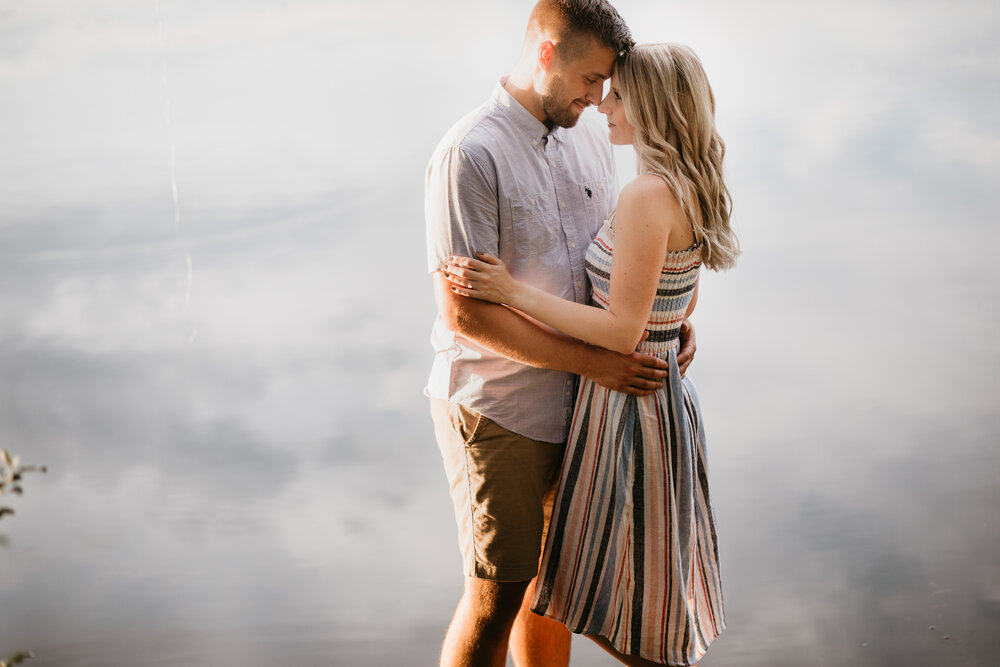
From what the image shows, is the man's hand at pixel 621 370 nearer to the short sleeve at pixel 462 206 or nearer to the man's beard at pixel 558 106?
the short sleeve at pixel 462 206

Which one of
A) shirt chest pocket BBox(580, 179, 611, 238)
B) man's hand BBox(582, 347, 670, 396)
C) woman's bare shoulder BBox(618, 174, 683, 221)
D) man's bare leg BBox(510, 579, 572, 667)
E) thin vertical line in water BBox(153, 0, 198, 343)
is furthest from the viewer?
thin vertical line in water BBox(153, 0, 198, 343)

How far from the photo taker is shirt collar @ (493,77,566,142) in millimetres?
1727

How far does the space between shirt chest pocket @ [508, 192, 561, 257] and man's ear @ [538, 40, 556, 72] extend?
0.25 m

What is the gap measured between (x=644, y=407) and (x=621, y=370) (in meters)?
0.09

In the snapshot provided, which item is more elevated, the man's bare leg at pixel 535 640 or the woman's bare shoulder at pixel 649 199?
the woman's bare shoulder at pixel 649 199

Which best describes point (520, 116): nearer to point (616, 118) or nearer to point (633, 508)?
point (616, 118)

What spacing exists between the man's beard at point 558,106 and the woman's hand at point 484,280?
1.10ft

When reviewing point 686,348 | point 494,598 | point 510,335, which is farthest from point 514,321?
point 494,598

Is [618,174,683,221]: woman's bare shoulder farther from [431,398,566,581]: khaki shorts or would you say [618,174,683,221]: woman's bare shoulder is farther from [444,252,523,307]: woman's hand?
[431,398,566,581]: khaki shorts

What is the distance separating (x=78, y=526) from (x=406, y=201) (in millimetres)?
1277

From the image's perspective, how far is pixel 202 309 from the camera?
97.0 inches

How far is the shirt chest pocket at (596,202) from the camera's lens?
1.81 meters

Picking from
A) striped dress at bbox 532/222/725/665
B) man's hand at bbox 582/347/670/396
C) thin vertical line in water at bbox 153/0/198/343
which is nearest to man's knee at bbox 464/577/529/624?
striped dress at bbox 532/222/725/665

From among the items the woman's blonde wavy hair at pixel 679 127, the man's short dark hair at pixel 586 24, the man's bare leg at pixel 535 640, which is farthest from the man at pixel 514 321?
the man's bare leg at pixel 535 640
